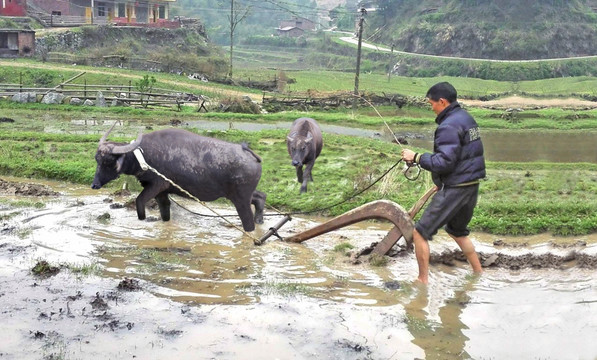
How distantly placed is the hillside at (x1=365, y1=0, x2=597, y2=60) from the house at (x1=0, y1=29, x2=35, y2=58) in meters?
35.7

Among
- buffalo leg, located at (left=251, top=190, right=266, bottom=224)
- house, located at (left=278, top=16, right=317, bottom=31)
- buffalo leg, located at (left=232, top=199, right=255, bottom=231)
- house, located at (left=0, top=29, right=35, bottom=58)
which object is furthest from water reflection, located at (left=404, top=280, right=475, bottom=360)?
house, located at (left=278, top=16, right=317, bottom=31)

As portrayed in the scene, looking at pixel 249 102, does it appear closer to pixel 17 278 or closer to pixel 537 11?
pixel 17 278

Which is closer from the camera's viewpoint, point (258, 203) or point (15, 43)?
point (258, 203)

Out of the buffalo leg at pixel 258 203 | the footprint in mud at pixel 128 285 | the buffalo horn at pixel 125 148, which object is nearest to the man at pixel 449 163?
the footprint in mud at pixel 128 285

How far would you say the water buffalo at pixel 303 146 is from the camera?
12.1 metres

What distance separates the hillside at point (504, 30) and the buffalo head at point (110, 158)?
55435mm

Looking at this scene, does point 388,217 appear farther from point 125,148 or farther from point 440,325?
point 125,148

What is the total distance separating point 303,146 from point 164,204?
3.36 meters

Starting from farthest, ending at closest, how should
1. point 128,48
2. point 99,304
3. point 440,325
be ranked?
point 128,48
point 99,304
point 440,325

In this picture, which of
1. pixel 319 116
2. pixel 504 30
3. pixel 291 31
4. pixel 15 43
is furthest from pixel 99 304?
pixel 291 31

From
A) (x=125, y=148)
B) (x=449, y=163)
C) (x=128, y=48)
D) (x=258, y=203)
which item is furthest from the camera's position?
(x=128, y=48)

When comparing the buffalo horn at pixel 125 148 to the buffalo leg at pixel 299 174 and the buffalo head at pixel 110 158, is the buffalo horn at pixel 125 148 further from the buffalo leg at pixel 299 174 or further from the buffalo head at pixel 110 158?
the buffalo leg at pixel 299 174

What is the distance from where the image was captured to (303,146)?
1208 cm

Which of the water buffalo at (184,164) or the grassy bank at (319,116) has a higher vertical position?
the water buffalo at (184,164)
